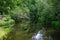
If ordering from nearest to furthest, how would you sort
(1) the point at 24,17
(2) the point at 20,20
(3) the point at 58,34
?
(3) the point at 58,34
(2) the point at 20,20
(1) the point at 24,17

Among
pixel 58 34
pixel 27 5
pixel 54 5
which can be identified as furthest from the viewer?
pixel 27 5

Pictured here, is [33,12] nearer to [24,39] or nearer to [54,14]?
[54,14]

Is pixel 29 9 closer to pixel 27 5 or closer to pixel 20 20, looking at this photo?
pixel 27 5

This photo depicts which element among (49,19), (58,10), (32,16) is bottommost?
(32,16)

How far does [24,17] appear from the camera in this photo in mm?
49750

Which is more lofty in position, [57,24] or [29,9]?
[57,24]

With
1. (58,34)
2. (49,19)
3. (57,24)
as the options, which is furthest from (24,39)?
(49,19)

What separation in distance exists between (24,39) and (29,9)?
31.7m

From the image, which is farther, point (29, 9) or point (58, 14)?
point (29, 9)

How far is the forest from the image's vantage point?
985 inches

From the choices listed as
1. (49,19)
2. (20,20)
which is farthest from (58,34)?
(20,20)

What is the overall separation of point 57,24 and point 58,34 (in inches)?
118

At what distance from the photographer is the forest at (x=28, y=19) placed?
25.0 meters

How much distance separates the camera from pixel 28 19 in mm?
51750
